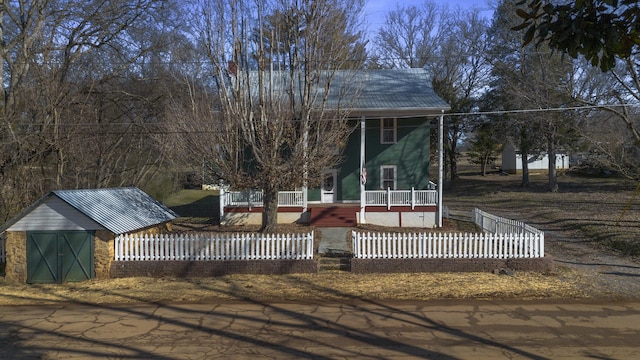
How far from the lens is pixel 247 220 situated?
2212cm

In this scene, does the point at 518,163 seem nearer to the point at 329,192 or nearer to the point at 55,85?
the point at 329,192

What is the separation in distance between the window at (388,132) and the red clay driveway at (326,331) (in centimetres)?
1476

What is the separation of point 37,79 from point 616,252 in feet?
68.6

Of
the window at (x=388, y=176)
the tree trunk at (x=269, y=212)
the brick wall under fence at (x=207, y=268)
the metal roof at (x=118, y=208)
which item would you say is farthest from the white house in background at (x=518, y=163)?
the brick wall under fence at (x=207, y=268)

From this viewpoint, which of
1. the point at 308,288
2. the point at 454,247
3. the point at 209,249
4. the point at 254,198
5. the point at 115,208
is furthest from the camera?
the point at 254,198

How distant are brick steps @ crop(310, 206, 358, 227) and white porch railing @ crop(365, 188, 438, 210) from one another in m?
0.89

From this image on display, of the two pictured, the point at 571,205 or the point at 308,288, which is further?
the point at 571,205

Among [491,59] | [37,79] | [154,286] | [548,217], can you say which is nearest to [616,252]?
[548,217]

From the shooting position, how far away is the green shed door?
12.5 meters

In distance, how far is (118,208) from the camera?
14.2 meters

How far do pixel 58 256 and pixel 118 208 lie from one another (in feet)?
7.29

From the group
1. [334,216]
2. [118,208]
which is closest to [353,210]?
[334,216]

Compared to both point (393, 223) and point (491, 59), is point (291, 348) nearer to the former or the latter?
point (393, 223)

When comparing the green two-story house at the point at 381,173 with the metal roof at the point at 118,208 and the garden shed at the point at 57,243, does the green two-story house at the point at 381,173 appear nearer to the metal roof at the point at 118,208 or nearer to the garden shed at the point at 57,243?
the metal roof at the point at 118,208
